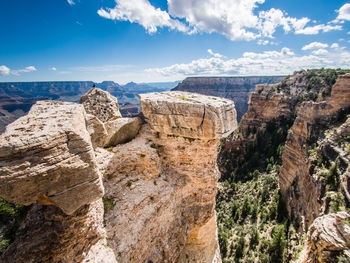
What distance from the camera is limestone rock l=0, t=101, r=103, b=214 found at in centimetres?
432

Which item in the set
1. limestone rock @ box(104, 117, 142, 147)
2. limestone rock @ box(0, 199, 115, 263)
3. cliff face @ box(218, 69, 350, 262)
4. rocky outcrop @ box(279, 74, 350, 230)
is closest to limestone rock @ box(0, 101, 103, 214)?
limestone rock @ box(0, 199, 115, 263)

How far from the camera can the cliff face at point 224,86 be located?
18888cm

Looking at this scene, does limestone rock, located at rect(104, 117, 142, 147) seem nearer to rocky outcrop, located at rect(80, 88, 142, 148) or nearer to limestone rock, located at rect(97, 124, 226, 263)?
rocky outcrop, located at rect(80, 88, 142, 148)

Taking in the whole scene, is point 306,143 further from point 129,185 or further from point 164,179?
point 129,185

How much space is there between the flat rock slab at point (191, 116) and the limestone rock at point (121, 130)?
1.41m

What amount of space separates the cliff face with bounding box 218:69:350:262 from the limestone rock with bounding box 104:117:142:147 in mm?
11220

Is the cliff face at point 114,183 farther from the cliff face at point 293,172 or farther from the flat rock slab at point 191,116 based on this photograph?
the cliff face at point 293,172

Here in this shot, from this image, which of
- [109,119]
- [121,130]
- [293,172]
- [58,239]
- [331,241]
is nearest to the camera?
[58,239]

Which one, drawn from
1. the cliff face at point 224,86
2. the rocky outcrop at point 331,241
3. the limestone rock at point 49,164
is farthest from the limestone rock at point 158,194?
the cliff face at point 224,86

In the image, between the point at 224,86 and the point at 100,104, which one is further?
the point at 224,86

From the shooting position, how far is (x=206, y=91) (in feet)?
640

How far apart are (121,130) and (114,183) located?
122 inches

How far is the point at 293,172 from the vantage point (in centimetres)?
3097

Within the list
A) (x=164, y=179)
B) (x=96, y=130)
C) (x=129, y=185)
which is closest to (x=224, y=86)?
(x=164, y=179)
